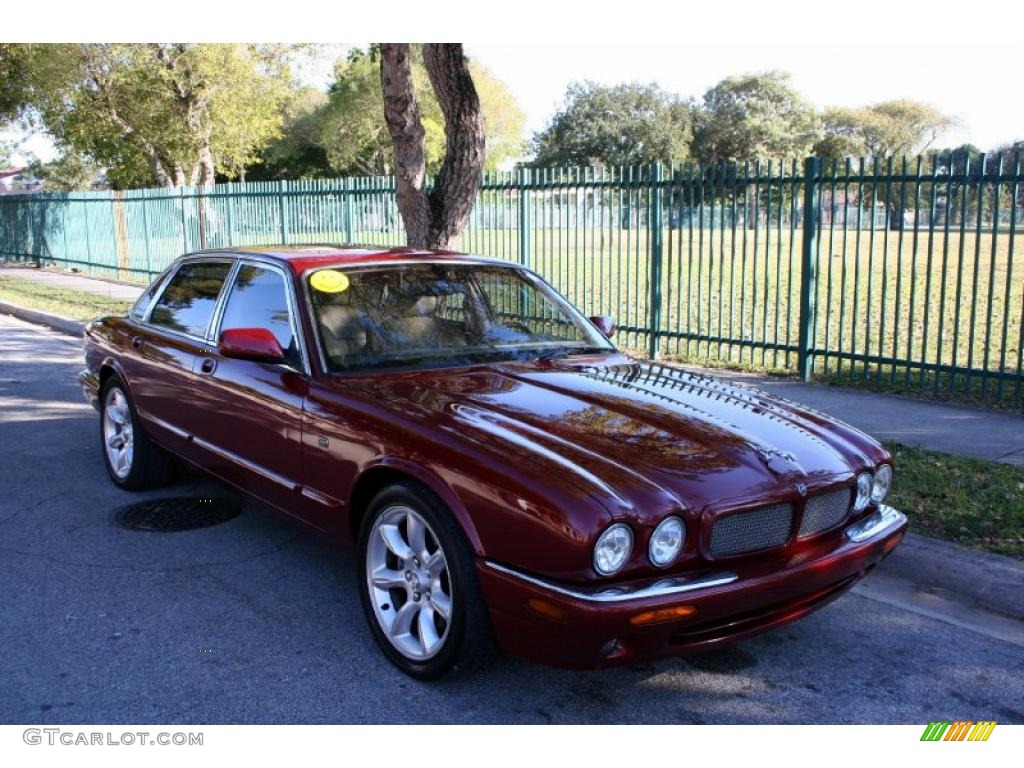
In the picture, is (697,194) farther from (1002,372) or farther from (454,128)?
(1002,372)

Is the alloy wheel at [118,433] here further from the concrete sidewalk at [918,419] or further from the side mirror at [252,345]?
the concrete sidewalk at [918,419]

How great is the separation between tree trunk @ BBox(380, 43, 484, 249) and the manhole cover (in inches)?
164

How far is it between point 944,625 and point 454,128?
627 centimetres

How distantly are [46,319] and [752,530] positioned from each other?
14.6m

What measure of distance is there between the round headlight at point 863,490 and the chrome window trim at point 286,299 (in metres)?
2.35

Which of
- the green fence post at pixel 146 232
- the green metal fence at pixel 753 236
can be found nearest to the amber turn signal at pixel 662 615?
the green metal fence at pixel 753 236

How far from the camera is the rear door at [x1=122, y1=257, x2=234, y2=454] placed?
5270 millimetres

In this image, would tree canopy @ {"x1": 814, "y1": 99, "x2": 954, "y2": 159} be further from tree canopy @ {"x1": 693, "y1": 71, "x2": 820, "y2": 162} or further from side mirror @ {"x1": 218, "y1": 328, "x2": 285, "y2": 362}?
side mirror @ {"x1": 218, "y1": 328, "x2": 285, "y2": 362}

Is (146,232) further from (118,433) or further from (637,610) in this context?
(637,610)

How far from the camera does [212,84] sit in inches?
1045

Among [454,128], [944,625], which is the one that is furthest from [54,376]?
[944,625]

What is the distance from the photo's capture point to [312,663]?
3.84 meters

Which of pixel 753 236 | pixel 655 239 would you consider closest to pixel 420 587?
pixel 655 239
